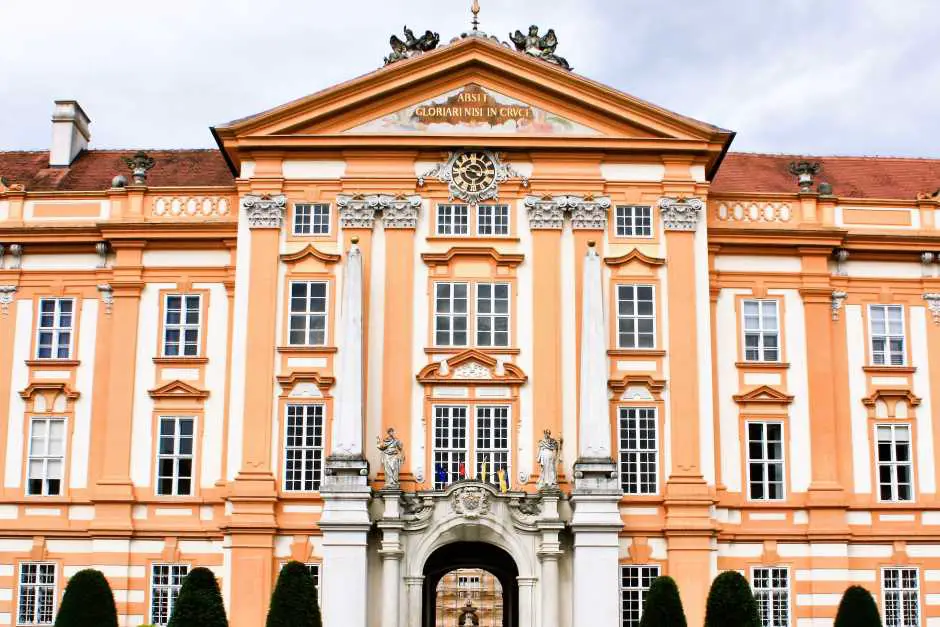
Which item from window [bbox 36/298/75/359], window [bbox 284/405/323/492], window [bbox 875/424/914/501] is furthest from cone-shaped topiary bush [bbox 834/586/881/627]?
window [bbox 36/298/75/359]

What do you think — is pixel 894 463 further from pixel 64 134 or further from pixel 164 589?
pixel 64 134

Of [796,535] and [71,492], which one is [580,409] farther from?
[71,492]

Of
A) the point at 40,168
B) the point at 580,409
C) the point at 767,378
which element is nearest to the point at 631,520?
the point at 580,409

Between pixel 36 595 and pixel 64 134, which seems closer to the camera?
pixel 36 595

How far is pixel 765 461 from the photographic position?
42.9 metres

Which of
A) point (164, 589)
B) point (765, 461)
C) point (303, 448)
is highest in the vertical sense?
point (303, 448)

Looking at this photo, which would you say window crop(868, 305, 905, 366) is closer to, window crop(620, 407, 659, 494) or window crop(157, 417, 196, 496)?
window crop(620, 407, 659, 494)

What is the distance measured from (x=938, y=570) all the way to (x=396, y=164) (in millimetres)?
20193

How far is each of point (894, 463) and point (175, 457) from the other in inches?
854

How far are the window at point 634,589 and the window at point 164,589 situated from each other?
41.9 feet

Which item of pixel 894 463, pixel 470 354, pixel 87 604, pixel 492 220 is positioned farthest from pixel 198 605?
pixel 894 463

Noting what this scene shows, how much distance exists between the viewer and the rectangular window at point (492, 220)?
140 feet

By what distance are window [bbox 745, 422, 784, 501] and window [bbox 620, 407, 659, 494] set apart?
3.27m

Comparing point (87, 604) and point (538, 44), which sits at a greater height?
point (538, 44)
